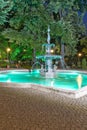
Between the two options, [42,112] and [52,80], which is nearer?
[42,112]

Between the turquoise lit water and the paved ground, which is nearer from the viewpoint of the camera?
the paved ground

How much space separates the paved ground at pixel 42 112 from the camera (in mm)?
6688

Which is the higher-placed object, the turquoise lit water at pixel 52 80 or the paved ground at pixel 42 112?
the paved ground at pixel 42 112

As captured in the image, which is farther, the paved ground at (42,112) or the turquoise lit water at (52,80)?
the turquoise lit water at (52,80)

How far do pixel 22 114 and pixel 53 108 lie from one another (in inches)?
48.7

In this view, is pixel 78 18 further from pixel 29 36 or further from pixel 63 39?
pixel 29 36

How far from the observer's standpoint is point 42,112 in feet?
26.6

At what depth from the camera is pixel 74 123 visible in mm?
6934

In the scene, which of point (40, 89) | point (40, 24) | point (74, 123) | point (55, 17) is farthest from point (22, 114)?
point (55, 17)

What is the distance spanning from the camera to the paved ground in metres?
6.69

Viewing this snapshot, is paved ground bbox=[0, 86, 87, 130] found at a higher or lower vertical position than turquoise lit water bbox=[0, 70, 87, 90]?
higher

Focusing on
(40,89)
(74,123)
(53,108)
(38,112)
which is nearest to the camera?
(74,123)

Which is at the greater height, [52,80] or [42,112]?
[42,112]

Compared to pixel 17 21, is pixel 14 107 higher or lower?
lower
